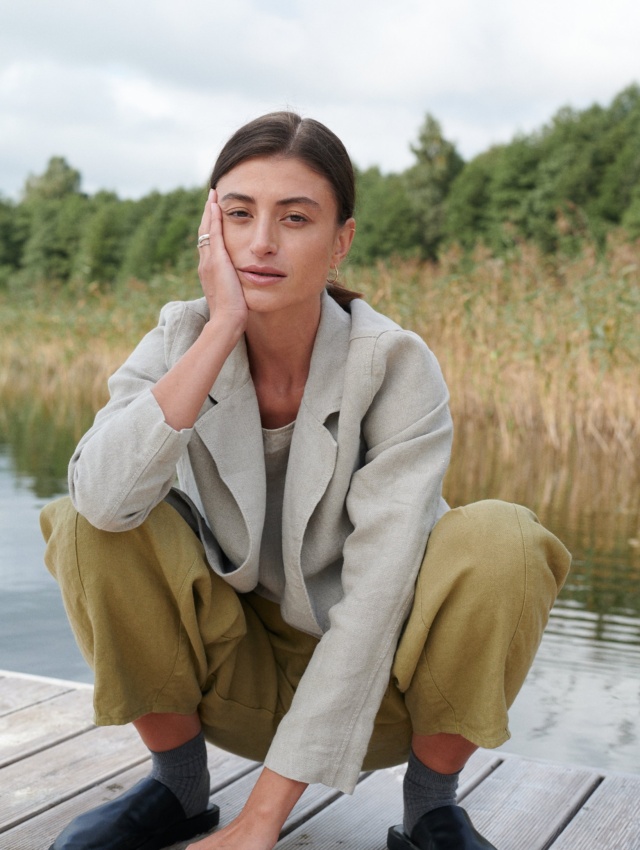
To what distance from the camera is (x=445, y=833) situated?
50.5 inches

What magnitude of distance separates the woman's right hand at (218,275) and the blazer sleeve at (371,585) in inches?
7.3

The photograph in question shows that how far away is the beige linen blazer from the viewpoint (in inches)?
49.1

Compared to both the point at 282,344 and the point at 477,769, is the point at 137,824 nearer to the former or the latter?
the point at 477,769

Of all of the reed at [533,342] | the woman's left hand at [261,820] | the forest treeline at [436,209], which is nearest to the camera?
the woman's left hand at [261,820]

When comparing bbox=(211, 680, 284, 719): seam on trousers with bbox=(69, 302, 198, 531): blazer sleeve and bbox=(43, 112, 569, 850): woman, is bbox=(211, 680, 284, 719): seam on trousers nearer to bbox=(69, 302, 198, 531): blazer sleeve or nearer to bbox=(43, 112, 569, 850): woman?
bbox=(43, 112, 569, 850): woman

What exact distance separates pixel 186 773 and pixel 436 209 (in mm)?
22345

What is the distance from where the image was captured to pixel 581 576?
3.19 meters

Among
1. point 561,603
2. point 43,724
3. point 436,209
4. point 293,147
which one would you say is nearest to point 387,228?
point 436,209

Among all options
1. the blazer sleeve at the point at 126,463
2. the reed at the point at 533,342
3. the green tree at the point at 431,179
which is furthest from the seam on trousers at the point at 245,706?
the green tree at the point at 431,179

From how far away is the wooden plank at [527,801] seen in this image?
1.39 m

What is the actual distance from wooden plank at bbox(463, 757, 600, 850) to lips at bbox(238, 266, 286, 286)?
762 millimetres

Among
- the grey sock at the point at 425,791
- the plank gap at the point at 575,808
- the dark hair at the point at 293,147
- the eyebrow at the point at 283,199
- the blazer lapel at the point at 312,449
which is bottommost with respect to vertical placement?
the plank gap at the point at 575,808

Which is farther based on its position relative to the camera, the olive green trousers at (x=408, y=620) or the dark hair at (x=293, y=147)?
the dark hair at (x=293, y=147)

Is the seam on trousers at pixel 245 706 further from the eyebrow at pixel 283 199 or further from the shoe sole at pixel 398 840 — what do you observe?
the eyebrow at pixel 283 199
